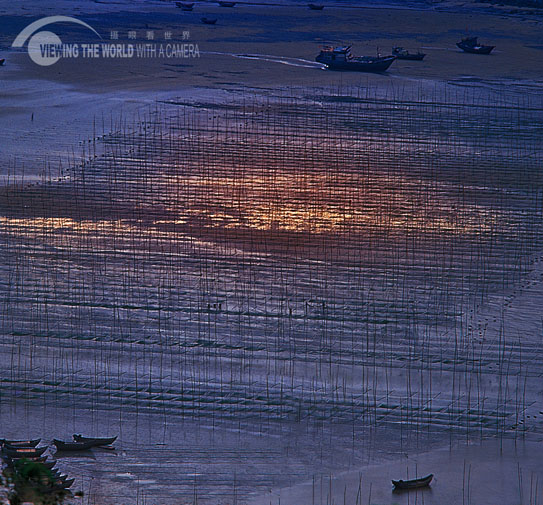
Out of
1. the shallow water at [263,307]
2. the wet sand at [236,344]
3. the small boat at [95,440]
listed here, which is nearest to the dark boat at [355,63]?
the wet sand at [236,344]

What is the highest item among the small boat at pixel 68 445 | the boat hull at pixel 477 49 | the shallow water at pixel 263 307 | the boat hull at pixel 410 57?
the boat hull at pixel 477 49

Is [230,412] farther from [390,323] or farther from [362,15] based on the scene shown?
[362,15]

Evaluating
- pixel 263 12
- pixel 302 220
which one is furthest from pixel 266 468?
pixel 263 12

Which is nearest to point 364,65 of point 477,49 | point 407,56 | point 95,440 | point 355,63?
point 355,63

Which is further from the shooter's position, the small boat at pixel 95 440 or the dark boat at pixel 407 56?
the dark boat at pixel 407 56

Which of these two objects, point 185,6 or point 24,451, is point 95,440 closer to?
point 24,451

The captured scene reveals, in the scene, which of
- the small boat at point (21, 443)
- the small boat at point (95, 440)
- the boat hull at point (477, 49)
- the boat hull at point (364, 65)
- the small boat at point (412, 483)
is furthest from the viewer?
the boat hull at point (477, 49)

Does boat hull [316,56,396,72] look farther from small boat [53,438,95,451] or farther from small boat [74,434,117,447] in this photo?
small boat [53,438,95,451]

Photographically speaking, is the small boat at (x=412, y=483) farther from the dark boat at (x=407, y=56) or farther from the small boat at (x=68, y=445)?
the dark boat at (x=407, y=56)

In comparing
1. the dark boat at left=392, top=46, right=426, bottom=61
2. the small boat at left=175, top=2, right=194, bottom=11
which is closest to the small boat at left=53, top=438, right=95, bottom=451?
the dark boat at left=392, top=46, right=426, bottom=61
